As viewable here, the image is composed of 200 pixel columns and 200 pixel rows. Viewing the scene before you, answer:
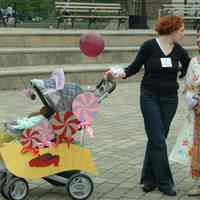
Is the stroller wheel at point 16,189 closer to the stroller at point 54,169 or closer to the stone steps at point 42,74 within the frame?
the stroller at point 54,169

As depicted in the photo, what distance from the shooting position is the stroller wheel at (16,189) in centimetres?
539

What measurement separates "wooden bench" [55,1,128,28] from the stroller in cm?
1368

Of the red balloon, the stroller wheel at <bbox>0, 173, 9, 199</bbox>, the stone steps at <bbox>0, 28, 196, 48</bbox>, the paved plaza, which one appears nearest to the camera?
the red balloon

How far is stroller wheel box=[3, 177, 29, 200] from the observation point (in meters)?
5.39

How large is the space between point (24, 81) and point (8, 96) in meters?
0.86

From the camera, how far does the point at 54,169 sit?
5.51 metres

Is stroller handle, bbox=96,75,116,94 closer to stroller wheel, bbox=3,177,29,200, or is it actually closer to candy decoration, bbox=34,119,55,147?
candy decoration, bbox=34,119,55,147

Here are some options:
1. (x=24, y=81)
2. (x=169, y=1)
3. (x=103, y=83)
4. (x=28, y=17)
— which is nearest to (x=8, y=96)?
(x=24, y=81)

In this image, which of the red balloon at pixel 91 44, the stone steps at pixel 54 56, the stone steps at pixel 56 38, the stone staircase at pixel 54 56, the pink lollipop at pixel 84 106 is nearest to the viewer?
the red balloon at pixel 91 44

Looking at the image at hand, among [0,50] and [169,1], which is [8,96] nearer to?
[0,50]

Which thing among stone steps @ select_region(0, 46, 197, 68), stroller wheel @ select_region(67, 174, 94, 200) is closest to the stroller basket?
stroller wheel @ select_region(67, 174, 94, 200)

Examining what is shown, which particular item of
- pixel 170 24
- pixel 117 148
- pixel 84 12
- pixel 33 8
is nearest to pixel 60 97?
pixel 170 24

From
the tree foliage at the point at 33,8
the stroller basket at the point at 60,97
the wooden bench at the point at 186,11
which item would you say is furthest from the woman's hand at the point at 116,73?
the tree foliage at the point at 33,8

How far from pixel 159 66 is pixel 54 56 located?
29.0ft
